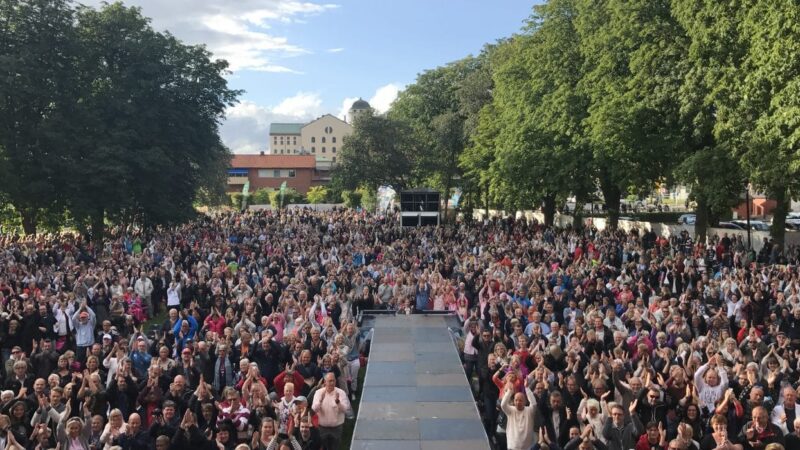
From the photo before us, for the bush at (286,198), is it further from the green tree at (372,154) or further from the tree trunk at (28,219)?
the tree trunk at (28,219)

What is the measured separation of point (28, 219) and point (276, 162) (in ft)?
234

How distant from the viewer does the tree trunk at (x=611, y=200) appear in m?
34.5

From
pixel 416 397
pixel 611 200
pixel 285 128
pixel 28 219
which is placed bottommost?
pixel 416 397

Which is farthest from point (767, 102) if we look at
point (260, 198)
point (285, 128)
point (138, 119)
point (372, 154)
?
point (285, 128)

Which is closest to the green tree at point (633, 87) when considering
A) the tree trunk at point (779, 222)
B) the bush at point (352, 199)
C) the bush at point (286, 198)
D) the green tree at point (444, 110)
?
the tree trunk at point (779, 222)

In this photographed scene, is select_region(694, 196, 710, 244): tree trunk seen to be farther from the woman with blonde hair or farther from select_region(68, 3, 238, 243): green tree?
the woman with blonde hair

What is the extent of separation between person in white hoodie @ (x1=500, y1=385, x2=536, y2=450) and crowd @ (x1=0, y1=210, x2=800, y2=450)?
0.02 meters

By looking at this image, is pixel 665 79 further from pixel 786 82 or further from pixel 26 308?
pixel 26 308

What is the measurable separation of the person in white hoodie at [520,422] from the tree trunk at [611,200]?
27172 millimetres

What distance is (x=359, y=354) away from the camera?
1334 centimetres

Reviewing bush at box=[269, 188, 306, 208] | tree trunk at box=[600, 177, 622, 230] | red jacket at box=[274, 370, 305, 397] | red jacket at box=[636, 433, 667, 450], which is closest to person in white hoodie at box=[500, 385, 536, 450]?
red jacket at box=[636, 433, 667, 450]

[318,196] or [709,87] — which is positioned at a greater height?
[709,87]

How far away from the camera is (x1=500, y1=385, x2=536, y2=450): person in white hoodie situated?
8.24 m

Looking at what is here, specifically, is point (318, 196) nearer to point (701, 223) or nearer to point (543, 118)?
point (543, 118)
